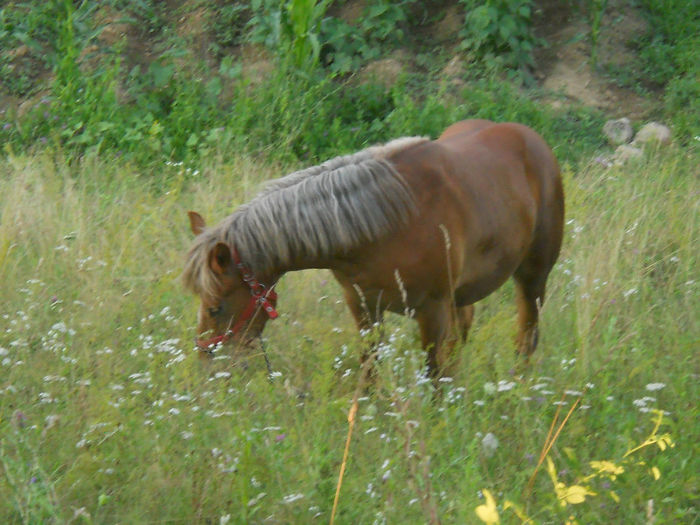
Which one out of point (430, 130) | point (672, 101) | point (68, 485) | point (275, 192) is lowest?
point (672, 101)

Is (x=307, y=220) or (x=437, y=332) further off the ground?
(x=307, y=220)

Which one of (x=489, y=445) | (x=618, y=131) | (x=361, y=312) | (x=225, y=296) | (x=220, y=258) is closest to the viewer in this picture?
(x=489, y=445)

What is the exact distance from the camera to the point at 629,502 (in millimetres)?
3326

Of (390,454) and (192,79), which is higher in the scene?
(192,79)

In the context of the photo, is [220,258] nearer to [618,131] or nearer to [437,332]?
[437,332]

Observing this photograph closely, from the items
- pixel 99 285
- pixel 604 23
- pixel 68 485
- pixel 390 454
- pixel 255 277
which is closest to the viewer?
pixel 68 485

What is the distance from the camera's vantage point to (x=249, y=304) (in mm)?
4031

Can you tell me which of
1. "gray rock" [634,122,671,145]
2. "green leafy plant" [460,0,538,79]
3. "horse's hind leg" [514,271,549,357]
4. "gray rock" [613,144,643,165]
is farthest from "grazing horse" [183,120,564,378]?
"green leafy plant" [460,0,538,79]

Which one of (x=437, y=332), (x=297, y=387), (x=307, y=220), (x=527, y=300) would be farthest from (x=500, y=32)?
(x=297, y=387)

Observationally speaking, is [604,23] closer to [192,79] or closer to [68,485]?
[192,79]

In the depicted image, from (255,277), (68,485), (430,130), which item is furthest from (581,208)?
(68,485)

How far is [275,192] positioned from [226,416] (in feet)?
3.49

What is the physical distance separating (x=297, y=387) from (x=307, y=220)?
2.75 feet

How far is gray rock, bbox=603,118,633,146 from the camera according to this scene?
8.07 metres
